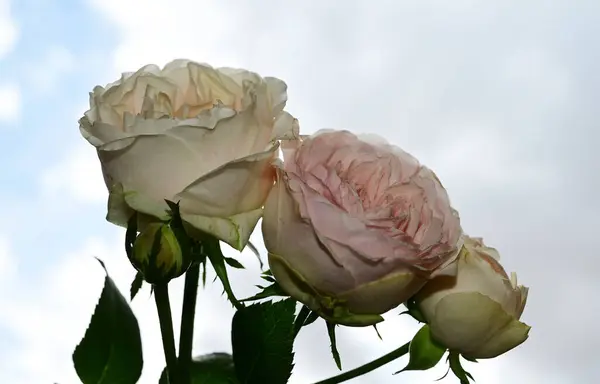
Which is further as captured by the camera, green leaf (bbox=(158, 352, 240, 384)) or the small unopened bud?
green leaf (bbox=(158, 352, 240, 384))

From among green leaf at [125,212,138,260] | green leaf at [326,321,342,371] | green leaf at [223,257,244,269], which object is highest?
green leaf at [125,212,138,260]

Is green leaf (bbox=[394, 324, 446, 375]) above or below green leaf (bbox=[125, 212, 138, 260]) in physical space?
below

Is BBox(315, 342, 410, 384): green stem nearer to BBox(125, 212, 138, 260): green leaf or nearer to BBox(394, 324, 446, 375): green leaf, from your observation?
BBox(394, 324, 446, 375): green leaf

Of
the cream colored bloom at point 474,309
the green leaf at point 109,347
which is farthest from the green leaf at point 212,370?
the cream colored bloom at point 474,309

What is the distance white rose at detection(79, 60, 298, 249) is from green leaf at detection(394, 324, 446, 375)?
15 centimetres

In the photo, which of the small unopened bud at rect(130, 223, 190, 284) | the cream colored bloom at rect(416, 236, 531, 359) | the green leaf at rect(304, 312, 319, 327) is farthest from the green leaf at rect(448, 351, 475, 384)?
the small unopened bud at rect(130, 223, 190, 284)

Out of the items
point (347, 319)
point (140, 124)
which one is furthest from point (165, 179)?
point (347, 319)

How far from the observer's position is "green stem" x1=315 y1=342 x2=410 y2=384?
0.53m

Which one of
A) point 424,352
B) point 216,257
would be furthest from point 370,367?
point 216,257

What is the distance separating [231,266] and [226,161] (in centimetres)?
7

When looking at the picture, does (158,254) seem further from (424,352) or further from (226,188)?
(424,352)

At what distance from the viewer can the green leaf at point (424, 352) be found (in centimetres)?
54

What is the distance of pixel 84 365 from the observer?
54cm

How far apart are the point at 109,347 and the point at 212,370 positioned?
95 mm
